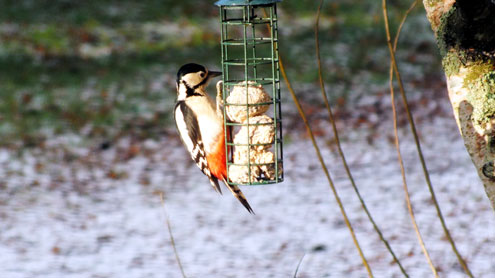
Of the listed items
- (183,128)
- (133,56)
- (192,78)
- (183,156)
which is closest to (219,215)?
(183,156)

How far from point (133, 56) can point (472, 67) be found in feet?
41.0

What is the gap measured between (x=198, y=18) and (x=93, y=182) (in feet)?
25.7

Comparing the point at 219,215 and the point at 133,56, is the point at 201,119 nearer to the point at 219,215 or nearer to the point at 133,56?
the point at 219,215

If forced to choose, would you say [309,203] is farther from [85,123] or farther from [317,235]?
[85,123]

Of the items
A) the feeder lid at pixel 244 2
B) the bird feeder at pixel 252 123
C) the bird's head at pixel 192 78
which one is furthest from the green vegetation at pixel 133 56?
the feeder lid at pixel 244 2

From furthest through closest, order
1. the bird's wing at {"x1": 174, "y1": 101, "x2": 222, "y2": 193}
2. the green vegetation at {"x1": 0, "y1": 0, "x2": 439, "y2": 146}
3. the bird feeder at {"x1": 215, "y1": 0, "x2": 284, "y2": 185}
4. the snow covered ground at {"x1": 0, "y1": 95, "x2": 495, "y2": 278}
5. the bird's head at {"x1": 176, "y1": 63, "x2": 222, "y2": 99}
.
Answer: the green vegetation at {"x1": 0, "y1": 0, "x2": 439, "y2": 146}
the snow covered ground at {"x1": 0, "y1": 95, "x2": 495, "y2": 278}
the bird's wing at {"x1": 174, "y1": 101, "x2": 222, "y2": 193}
the bird's head at {"x1": 176, "y1": 63, "x2": 222, "y2": 99}
the bird feeder at {"x1": 215, "y1": 0, "x2": 284, "y2": 185}

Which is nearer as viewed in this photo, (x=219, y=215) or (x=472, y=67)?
(x=472, y=67)

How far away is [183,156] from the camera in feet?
34.1

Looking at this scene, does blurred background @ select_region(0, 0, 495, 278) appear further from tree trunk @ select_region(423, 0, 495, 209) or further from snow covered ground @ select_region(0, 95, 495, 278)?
tree trunk @ select_region(423, 0, 495, 209)

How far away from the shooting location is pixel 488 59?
7.64ft

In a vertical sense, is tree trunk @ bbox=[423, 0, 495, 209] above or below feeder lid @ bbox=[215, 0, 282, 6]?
Answer: below

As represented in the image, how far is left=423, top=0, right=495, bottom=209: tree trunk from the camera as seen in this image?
2260mm

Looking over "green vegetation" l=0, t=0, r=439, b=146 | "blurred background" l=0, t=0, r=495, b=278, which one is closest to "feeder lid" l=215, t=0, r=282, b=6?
"blurred background" l=0, t=0, r=495, b=278

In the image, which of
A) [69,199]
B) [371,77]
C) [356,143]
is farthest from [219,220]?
[371,77]
